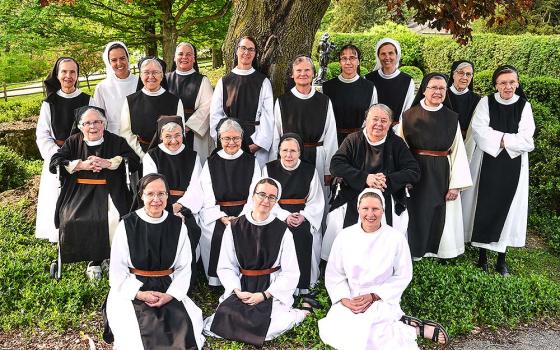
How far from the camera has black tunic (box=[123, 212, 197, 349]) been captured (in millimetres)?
4520

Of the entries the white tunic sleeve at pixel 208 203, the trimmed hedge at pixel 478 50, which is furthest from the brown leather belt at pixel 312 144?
the trimmed hedge at pixel 478 50

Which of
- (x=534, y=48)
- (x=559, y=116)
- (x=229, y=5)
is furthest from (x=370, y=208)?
(x=534, y=48)

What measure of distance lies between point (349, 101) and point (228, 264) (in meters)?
2.34

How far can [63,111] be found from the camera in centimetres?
598

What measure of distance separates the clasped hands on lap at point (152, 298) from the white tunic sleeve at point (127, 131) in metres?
1.85

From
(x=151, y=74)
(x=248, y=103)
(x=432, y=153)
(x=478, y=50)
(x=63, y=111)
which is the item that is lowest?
(x=432, y=153)

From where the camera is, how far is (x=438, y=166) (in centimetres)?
591

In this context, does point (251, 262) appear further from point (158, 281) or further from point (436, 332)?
point (436, 332)

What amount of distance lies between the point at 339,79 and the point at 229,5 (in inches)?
304

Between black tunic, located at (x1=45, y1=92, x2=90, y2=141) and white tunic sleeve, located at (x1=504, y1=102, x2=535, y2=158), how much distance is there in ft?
A: 14.4

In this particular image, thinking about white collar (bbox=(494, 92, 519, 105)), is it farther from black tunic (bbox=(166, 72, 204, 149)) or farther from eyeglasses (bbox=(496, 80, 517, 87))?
black tunic (bbox=(166, 72, 204, 149))

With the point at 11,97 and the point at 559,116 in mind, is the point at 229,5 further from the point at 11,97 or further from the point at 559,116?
the point at 11,97

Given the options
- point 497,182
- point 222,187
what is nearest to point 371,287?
point 222,187

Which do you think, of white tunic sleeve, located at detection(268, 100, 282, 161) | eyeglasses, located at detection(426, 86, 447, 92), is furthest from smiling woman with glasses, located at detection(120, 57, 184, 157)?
eyeglasses, located at detection(426, 86, 447, 92)
